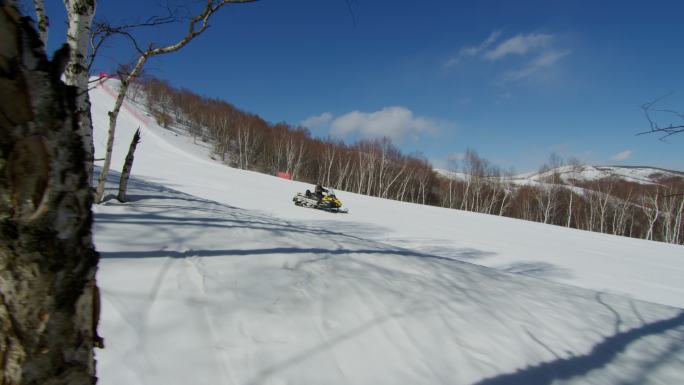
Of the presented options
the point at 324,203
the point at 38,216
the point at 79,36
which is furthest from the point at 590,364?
the point at 324,203

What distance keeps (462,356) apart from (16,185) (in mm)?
3146

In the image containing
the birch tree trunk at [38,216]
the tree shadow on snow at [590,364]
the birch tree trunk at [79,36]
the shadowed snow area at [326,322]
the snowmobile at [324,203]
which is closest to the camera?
the birch tree trunk at [38,216]

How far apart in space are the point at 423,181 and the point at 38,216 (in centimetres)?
5009

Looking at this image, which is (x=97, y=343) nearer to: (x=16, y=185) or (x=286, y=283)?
(x=16, y=185)

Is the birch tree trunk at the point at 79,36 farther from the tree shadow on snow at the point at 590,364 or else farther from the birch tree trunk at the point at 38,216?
the tree shadow on snow at the point at 590,364

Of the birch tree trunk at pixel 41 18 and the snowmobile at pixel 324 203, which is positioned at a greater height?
the birch tree trunk at pixel 41 18

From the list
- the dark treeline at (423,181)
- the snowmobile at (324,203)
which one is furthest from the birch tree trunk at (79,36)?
the dark treeline at (423,181)

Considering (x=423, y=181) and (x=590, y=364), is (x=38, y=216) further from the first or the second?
(x=423, y=181)

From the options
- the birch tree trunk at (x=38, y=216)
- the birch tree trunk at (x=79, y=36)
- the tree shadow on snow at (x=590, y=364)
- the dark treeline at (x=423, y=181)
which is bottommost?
the tree shadow on snow at (x=590, y=364)

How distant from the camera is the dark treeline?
3578 centimetres

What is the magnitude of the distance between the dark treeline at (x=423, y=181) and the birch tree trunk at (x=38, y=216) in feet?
135

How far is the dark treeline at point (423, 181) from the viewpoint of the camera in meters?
35.8

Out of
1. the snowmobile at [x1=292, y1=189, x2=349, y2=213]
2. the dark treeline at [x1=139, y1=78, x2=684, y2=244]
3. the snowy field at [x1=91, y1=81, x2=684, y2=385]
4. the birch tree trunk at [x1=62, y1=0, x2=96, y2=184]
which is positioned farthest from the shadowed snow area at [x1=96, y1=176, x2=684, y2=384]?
the dark treeline at [x1=139, y1=78, x2=684, y2=244]

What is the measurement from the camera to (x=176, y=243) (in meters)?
3.81
